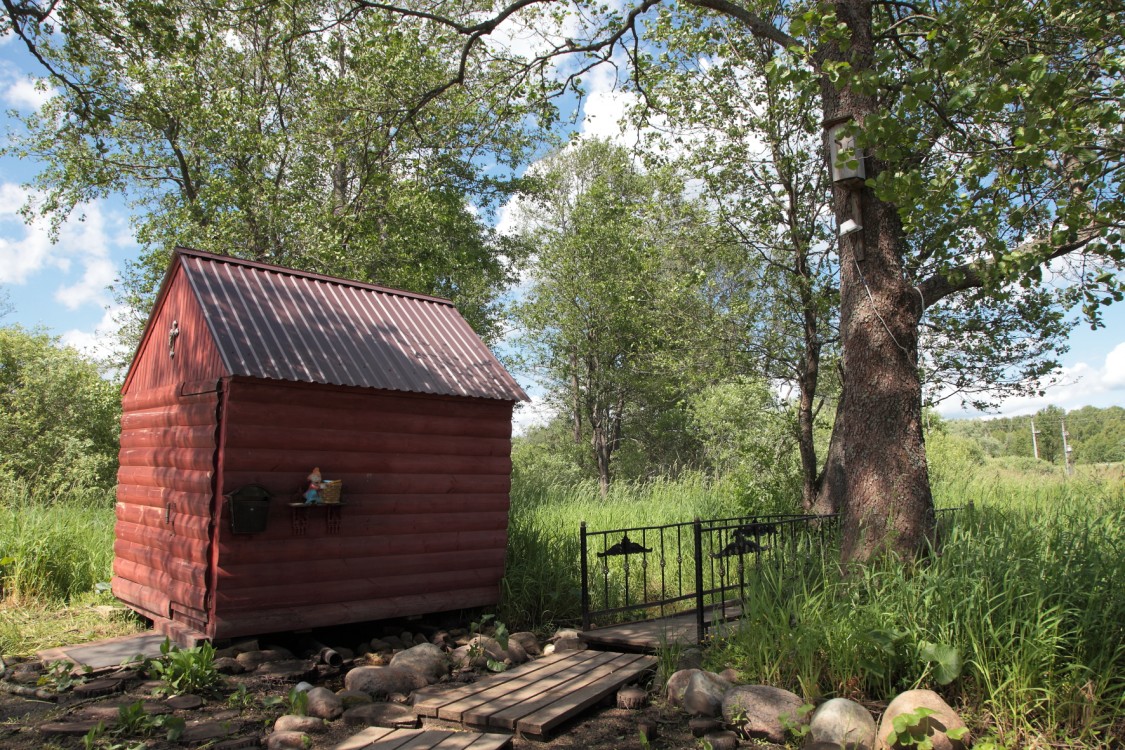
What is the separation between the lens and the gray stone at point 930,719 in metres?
3.94

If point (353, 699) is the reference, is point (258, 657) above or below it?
above

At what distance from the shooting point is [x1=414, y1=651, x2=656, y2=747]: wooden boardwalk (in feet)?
15.9

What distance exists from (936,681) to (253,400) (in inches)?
220

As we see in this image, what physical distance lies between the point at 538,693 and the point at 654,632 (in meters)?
1.76

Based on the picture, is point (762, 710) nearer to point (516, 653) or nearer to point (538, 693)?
point (538, 693)

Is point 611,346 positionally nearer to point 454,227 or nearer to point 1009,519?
point 454,227

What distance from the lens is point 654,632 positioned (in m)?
6.78

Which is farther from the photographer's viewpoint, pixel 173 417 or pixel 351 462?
pixel 173 417

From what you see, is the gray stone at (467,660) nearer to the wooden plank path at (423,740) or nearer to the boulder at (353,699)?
the boulder at (353,699)

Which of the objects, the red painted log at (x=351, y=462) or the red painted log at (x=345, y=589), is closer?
the red painted log at (x=345, y=589)

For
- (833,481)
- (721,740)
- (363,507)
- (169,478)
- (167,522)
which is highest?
(169,478)

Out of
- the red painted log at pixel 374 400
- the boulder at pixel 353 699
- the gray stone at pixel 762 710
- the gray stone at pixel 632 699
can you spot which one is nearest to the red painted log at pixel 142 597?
the red painted log at pixel 374 400

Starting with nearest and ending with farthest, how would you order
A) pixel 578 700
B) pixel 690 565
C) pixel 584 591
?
pixel 578 700 → pixel 584 591 → pixel 690 565

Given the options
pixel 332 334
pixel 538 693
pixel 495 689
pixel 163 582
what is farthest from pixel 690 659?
pixel 163 582
